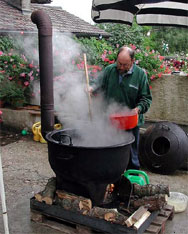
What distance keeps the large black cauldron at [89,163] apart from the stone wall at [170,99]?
2699mm

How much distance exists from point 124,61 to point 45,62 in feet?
3.08

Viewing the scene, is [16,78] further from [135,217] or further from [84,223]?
[135,217]

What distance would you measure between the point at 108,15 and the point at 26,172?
281 centimetres

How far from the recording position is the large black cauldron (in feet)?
9.48

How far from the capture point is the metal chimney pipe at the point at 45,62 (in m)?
3.43

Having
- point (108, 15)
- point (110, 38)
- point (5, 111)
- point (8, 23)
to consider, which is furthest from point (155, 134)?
point (110, 38)

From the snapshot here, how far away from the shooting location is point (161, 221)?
3266 millimetres

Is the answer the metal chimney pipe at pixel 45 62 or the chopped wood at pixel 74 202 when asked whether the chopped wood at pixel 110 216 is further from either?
the metal chimney pipe at pixel 45 62

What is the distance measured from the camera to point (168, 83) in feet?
18.8

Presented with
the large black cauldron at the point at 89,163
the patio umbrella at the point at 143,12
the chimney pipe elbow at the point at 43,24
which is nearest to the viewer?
the large black cauldron at the point at 89,163

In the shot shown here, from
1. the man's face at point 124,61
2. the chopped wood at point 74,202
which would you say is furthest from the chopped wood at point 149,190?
the man's face at point 124,61

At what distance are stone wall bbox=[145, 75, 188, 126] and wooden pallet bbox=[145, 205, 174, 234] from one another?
2.45 metres

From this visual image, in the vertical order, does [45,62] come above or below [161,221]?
above

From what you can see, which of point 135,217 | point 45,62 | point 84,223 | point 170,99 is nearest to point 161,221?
point 135,217
